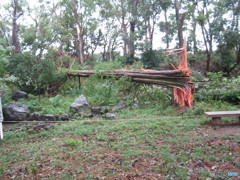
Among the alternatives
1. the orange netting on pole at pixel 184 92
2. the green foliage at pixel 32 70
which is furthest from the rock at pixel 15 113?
the orange netting on pole at pixel 184 92

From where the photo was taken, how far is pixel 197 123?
18.2 feet

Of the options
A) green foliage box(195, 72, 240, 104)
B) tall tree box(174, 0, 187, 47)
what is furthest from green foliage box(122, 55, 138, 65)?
green foliage box(195, 72, 240, 104)

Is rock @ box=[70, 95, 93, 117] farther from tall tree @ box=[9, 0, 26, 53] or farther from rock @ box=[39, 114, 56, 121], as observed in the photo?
tall tree @ box=[9, 0, 26, 53]

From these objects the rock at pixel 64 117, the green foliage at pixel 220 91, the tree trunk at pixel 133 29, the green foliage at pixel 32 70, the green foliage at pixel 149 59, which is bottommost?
the rock at pixel 64 117

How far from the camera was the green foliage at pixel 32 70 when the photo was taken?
9.27m

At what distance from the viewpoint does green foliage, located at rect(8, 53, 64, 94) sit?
30.4 ft

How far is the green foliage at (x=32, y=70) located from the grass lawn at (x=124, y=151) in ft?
13.1

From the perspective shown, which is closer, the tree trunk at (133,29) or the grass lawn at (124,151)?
the grass lawn at (124,151)

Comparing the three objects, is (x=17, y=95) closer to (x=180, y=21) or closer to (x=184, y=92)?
(x=184, y=92)

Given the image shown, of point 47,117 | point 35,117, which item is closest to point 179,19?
point 47,117

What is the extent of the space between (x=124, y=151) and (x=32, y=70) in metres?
6.84

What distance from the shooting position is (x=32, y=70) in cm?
930

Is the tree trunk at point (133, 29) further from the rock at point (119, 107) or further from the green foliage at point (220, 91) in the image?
the rock at point (119, 107)

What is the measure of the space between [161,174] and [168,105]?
4642mm
